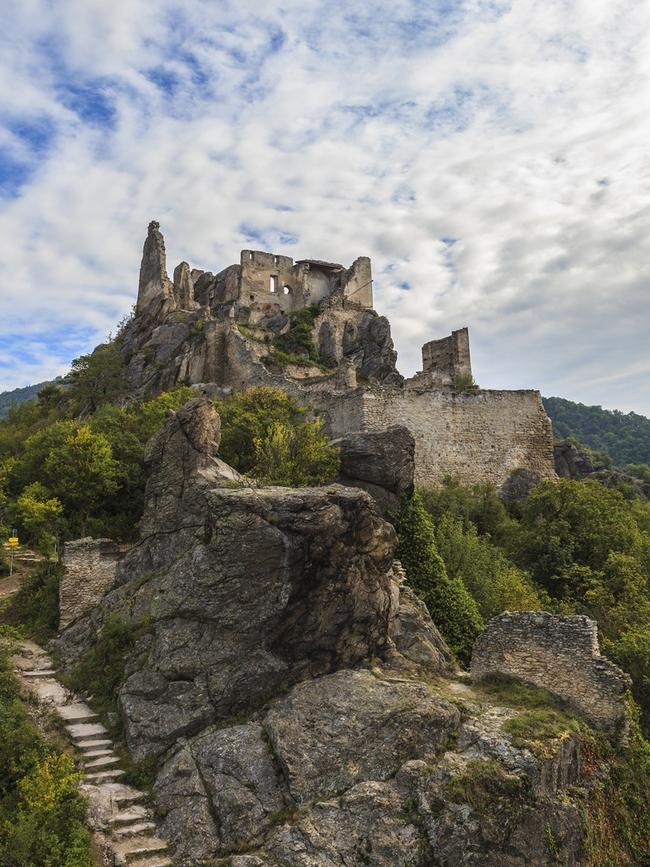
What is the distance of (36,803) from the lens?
34.8 feet

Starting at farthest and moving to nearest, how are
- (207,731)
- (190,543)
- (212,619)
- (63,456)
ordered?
1. (63,456)
2. (190,543)
3. (212,619)
4. (207,731)

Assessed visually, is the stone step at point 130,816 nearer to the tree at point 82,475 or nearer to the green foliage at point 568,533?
the tree at point 82,475

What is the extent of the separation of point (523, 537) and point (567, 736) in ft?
43.5

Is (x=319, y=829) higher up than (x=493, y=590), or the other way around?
(x=493, y=590)

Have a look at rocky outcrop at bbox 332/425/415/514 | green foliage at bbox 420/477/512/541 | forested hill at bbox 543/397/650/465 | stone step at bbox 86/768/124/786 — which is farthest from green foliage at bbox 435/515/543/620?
forested hill at bbox 543/397/650/465

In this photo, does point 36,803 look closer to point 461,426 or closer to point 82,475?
point 82,475

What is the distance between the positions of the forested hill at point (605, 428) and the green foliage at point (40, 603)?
281 ft

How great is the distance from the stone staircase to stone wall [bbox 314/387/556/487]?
17.1 m

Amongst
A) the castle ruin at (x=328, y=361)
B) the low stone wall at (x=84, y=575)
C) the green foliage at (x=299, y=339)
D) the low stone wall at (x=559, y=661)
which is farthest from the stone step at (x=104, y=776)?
the green foliage at (x=299, y=339)

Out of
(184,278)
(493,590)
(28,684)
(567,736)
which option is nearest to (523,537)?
(493,590)

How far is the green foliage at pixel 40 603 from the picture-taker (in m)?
17.8

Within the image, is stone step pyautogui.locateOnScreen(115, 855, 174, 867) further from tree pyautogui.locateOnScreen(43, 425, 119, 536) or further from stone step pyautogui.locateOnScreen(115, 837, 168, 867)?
tree pyautogui.locateOnScreen(43, 425, 119, 536)

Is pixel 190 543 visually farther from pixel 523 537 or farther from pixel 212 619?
pixel 523 537

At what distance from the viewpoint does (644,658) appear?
16250 millimetres
